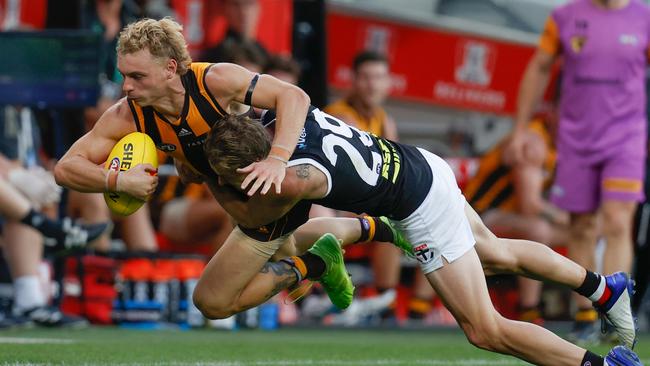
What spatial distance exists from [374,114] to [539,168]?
154cm

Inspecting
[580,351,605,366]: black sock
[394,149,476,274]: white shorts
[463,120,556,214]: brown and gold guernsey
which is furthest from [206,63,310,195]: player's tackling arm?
[463,120,556,214]: brown and gold guernsey

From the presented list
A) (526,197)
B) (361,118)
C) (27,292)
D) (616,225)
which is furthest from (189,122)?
(526,197)

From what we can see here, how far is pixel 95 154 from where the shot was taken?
6.56 meters

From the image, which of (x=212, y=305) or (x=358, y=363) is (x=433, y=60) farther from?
(x=212, y=305)

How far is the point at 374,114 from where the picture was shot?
38.6 ft

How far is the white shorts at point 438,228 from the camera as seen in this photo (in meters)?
6.38

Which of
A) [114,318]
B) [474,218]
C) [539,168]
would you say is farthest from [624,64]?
[114,318]

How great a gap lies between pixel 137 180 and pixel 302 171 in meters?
0.80

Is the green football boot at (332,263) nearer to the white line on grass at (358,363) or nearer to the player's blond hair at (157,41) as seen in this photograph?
the white line on grass at (358,363)

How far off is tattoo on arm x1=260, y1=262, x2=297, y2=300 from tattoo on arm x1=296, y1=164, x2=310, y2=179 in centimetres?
111

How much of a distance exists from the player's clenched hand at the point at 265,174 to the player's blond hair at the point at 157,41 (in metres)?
0.72

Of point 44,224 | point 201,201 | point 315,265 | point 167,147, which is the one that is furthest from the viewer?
point 201,201

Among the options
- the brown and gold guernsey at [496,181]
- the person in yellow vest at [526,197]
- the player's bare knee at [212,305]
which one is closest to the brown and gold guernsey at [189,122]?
the player's bare knee at [212,305]

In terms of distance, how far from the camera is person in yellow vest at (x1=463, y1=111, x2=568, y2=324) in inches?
461
